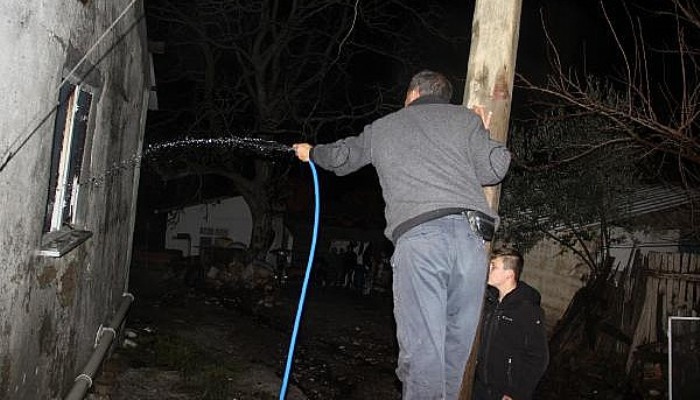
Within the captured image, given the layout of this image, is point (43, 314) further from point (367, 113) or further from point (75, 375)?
point (367, 113)

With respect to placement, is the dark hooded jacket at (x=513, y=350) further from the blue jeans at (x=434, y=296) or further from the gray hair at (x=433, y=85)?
the gray hair at (x=433, y=85)

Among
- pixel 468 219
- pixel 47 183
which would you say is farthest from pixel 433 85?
pixel 47 183

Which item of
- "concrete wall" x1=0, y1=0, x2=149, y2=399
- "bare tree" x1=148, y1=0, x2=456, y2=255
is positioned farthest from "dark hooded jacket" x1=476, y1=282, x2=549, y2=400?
"bare tree" x1=148, y1=0, x2=456, y2=255

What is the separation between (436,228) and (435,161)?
351 mm

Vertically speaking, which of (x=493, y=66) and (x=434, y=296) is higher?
(x=493, y=66)

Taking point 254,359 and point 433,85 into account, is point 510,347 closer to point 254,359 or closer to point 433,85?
point 433,85

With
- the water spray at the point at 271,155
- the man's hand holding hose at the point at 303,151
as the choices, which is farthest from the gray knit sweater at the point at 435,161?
the water spray at the point at 271,155

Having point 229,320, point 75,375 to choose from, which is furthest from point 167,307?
point 75,375

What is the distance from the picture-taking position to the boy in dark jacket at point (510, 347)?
4.46m

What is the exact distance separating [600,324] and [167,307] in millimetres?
9961

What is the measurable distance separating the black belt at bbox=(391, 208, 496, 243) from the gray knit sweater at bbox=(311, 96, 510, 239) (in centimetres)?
2

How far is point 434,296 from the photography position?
9.97ft

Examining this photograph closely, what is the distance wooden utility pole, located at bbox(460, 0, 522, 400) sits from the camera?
3.41 meters

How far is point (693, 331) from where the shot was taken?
26.2ft
